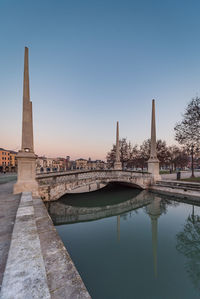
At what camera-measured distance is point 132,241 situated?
5.48 meters

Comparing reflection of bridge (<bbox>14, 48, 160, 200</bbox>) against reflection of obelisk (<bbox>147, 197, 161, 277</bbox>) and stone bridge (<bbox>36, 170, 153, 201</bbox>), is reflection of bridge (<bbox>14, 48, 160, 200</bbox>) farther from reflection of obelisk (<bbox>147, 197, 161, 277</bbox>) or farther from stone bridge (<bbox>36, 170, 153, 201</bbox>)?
reflection of obelisk (<bbox>147, 197, 161, 277</bbox>)

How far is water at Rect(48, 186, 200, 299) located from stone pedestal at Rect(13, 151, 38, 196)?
232 cm

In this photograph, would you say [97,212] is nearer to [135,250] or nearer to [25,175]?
[135,250]

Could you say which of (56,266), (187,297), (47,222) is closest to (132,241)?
(187,297)

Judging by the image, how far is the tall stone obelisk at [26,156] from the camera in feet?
25.5

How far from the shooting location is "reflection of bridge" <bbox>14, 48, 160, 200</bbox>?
26.0 feet

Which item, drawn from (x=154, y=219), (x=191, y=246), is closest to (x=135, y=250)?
(x=191, y=246)

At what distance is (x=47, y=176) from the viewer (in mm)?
10977

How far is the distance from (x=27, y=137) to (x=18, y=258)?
Result: 25.9ft

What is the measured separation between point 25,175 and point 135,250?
6.80m

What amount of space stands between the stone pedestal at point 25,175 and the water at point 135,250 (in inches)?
91.2

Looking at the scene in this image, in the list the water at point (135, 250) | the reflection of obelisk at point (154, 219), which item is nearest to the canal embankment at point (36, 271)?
the water at point (135, 250)

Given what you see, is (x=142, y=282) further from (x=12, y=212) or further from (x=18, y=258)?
(x=12, y=212)

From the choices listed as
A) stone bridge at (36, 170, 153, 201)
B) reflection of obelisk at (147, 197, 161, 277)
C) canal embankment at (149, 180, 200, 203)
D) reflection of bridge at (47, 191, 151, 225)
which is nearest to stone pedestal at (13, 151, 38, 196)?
reflection of bridge at (47, 191, 151, 225)
